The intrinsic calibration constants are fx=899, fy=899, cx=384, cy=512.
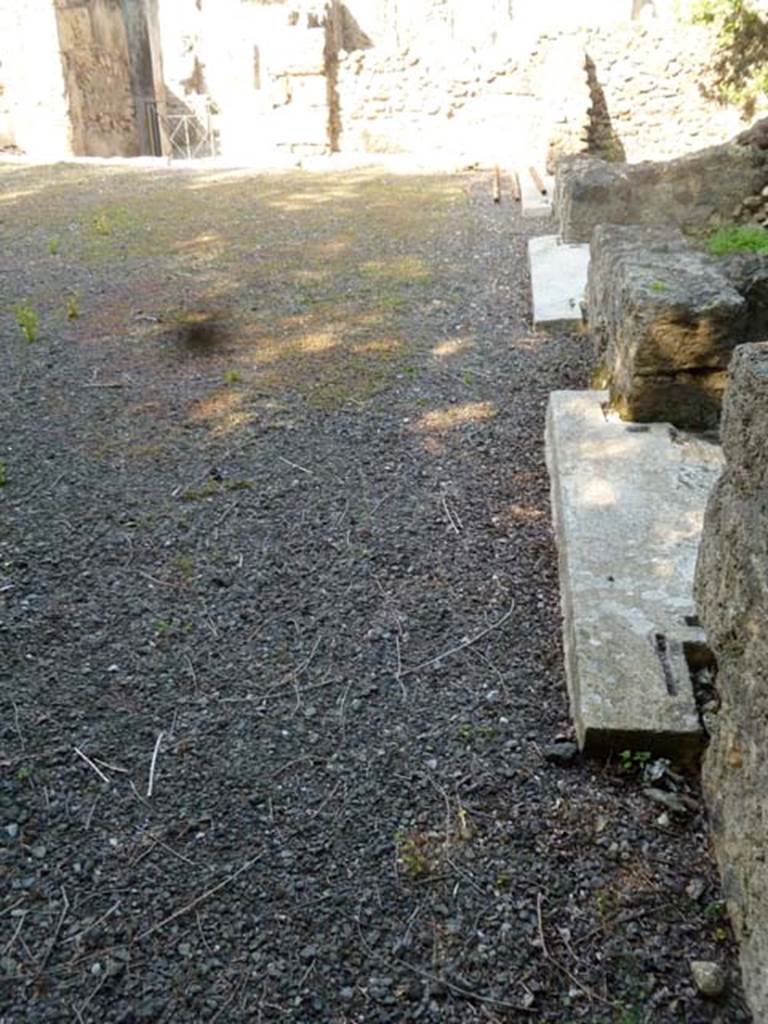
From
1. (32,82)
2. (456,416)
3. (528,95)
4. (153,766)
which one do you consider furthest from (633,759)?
(32,82)

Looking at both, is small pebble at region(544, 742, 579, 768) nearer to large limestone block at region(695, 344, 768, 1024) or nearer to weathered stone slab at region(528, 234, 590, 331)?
large limestone block at region(695, 344, 768, 1024)

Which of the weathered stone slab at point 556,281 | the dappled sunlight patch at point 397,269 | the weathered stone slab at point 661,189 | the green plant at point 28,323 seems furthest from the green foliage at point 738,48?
the green plant at point 28,323

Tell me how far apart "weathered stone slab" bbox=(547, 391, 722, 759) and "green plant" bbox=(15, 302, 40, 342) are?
3.16 m

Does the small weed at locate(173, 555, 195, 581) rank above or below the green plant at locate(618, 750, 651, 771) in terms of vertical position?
below

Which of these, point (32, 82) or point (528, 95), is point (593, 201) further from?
point (32, 82)

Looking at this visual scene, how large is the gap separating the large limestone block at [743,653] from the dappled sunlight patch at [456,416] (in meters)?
2.24

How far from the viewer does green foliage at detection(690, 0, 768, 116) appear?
42.3 ft

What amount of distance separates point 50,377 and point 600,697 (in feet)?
11.9

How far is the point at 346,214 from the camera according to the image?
8.83 metres

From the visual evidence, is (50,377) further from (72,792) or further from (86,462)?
(72,792)

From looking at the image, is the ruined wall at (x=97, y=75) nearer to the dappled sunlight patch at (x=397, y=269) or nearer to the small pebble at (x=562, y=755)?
the dappled sunlight patch at (x=397, y=269)

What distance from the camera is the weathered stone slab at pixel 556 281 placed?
5348 mm

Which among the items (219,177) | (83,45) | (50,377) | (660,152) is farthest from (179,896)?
(83,45)

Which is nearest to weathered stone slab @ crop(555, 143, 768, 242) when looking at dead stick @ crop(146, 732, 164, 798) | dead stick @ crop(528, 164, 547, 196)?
dead stick @ crop(528, 164, 547, 196)
